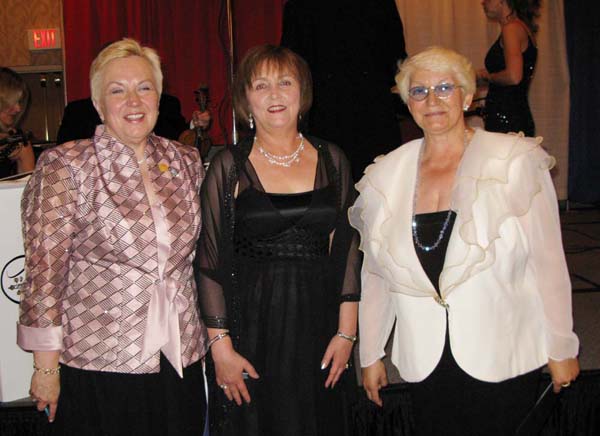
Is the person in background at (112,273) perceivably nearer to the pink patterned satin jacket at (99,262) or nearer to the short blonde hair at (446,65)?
Answer: the pink patterned satin jacket at (99,262)

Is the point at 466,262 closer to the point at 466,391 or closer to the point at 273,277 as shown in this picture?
the point at 466,391

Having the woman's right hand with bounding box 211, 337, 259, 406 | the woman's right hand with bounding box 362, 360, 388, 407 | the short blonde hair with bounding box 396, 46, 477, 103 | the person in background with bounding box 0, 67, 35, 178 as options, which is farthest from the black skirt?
the person in background with bounding box 0, 67, 35, 178

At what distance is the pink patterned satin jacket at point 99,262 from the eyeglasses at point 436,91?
2.60 ft

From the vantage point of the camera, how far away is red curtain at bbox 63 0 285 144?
6.61 metres

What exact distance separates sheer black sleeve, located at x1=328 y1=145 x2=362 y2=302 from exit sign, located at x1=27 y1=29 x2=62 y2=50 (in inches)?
216

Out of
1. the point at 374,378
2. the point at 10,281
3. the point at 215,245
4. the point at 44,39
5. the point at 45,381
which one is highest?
the point at 44,39

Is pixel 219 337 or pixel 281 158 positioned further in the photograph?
pixel 281 158

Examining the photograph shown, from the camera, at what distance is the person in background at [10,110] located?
11.4 feet

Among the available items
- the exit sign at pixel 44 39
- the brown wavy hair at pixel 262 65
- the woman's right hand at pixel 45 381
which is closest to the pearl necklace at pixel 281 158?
the brown wavy hair at pixel 262 65

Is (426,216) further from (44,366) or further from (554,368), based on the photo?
A: (44,366)

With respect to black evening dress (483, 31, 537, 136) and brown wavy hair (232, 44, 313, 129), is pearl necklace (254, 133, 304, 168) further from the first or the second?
black evening dress (483, 31, 537, 136)

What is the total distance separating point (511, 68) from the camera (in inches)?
145

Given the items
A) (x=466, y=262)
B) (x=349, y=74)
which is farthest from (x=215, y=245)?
(x=349, y=74)

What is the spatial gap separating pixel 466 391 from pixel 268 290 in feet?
2.17
